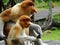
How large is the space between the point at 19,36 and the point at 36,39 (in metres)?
0.31

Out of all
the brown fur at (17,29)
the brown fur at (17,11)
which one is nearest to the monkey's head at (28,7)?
the brown fur at (17,11)

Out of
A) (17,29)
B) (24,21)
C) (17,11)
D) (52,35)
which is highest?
(17,11)

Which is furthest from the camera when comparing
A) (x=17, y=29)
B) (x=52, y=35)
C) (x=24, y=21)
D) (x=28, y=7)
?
(x=52, y=35)

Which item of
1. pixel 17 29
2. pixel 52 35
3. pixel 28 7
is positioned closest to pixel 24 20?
pixel 17 29

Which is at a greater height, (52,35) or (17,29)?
(17,29)

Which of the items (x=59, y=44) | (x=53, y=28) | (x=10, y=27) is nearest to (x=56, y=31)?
(x=53, y=28)

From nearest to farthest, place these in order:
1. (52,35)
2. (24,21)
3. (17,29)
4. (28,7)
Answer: (24,21)
(17,29)
(28,7)
(52,35)

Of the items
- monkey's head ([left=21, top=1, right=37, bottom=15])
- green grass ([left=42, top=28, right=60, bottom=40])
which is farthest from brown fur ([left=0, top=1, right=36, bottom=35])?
green grass ([left=42, top=28, right=60, bottom=40])

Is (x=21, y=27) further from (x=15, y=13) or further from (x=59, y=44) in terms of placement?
(x=59, y=44)

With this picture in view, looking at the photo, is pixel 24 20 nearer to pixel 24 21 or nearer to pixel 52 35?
pixel 24 21

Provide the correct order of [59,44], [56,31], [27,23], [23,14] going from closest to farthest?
[27,23] < [23,14] < [59,44] < [56,31]

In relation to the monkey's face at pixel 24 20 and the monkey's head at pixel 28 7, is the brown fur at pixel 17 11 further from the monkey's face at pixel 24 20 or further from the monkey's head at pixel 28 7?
the monkey's face at pixel 24 20

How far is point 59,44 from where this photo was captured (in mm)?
8914

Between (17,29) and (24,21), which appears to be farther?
(17,29)
